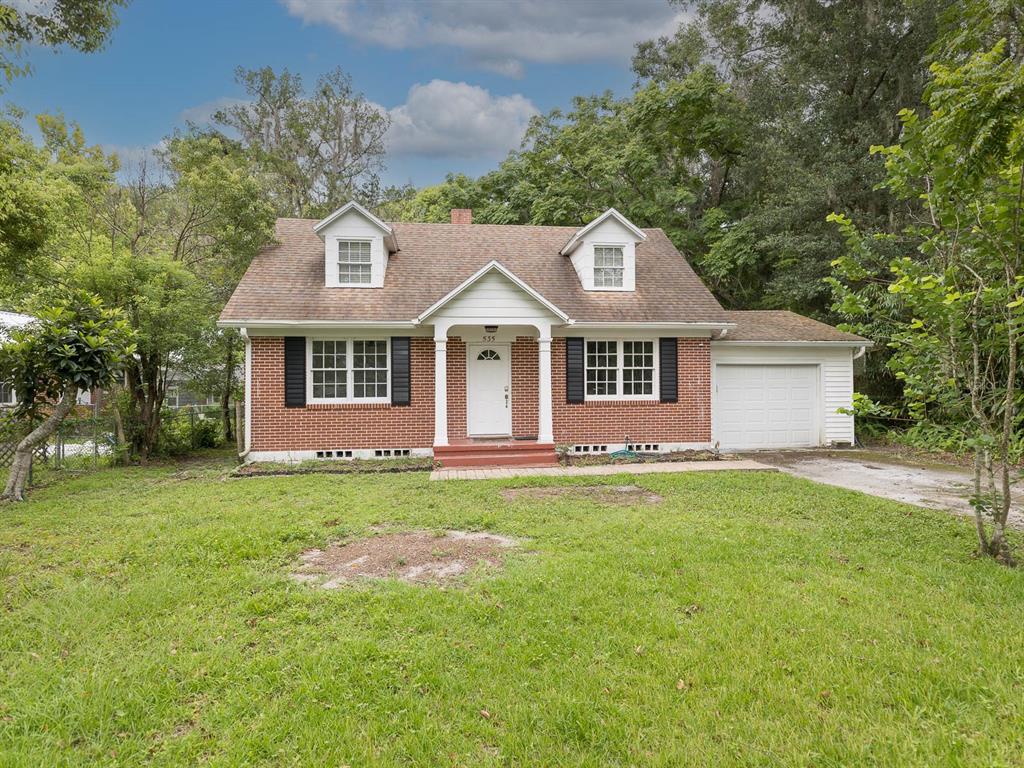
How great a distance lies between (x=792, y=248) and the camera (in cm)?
1638

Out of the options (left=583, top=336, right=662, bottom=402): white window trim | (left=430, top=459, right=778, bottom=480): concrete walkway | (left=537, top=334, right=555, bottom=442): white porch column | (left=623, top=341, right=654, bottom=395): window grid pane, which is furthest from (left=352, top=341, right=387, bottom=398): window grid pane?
(left=623, top=341, right=654, bottom=395): window grid pane

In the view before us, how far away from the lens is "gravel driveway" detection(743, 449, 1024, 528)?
299 inches

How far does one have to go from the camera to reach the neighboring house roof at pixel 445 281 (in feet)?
37.9

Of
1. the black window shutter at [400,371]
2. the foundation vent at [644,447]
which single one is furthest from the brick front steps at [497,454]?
the foundation vent at [644,447]

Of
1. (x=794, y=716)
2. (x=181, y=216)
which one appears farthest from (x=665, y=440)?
(x=181, y=216)

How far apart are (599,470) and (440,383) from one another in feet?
12.6

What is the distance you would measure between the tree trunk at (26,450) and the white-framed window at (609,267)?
10.7m

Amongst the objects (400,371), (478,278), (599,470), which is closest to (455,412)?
(400,371)

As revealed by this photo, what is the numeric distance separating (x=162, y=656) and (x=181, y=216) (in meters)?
16.9

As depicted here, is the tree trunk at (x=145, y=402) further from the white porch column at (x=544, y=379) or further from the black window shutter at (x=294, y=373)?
the white porch column at (x=544, y=379)

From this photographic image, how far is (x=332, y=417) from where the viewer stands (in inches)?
453

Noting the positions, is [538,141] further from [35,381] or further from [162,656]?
[162,656]

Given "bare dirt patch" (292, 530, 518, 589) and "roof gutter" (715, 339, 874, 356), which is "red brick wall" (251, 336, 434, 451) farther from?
"roof gutter" (715, 339, 874, 356)

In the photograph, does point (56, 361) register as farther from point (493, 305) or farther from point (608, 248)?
point (608, 248)
